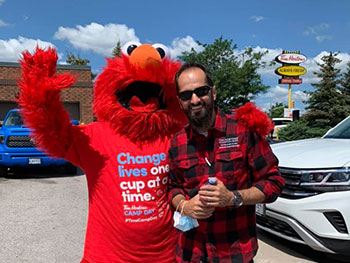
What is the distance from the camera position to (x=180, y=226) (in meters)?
1.65

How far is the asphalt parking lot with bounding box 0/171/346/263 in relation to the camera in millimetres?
3572

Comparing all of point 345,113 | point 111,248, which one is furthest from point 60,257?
point 345,113

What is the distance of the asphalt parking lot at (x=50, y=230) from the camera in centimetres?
357

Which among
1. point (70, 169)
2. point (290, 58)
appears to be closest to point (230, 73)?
point (290, 58)

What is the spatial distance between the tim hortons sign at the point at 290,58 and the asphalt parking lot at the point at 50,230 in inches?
910

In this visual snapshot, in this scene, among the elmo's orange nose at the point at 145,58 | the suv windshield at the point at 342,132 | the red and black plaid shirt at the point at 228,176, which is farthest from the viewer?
the suv windshield at the point at 342,132

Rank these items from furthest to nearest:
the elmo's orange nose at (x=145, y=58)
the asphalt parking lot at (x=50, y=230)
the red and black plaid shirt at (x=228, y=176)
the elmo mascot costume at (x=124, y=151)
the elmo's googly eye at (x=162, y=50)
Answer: the asphalt parking lot at (x=50, y=230), the elmo's googly eye at (x=162, y=50), the elmo's orange nose at (x=145, y=58), the elmo mascot costume at (x=124, y=151), the red and black plaid shirt at (x=228, y=176)

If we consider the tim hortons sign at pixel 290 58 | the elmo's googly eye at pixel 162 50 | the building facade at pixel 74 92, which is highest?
the tim hortons sign at pixel 290 58

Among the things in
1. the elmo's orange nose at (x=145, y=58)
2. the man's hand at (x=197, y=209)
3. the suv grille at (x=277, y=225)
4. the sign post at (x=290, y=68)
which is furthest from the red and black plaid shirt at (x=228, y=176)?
the sign post at (x=290, y=68)

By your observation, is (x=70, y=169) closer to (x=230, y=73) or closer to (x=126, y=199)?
(x=126, y=199)

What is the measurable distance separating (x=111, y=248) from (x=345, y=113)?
1765cm

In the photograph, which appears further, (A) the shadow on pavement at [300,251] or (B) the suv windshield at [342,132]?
(B) the suv windshield at [342,132]

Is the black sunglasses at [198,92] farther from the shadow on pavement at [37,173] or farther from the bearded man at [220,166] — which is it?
the shadow on pavement at [37,173]

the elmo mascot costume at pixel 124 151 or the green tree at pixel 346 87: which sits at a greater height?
the green tree at pixel 346 87
